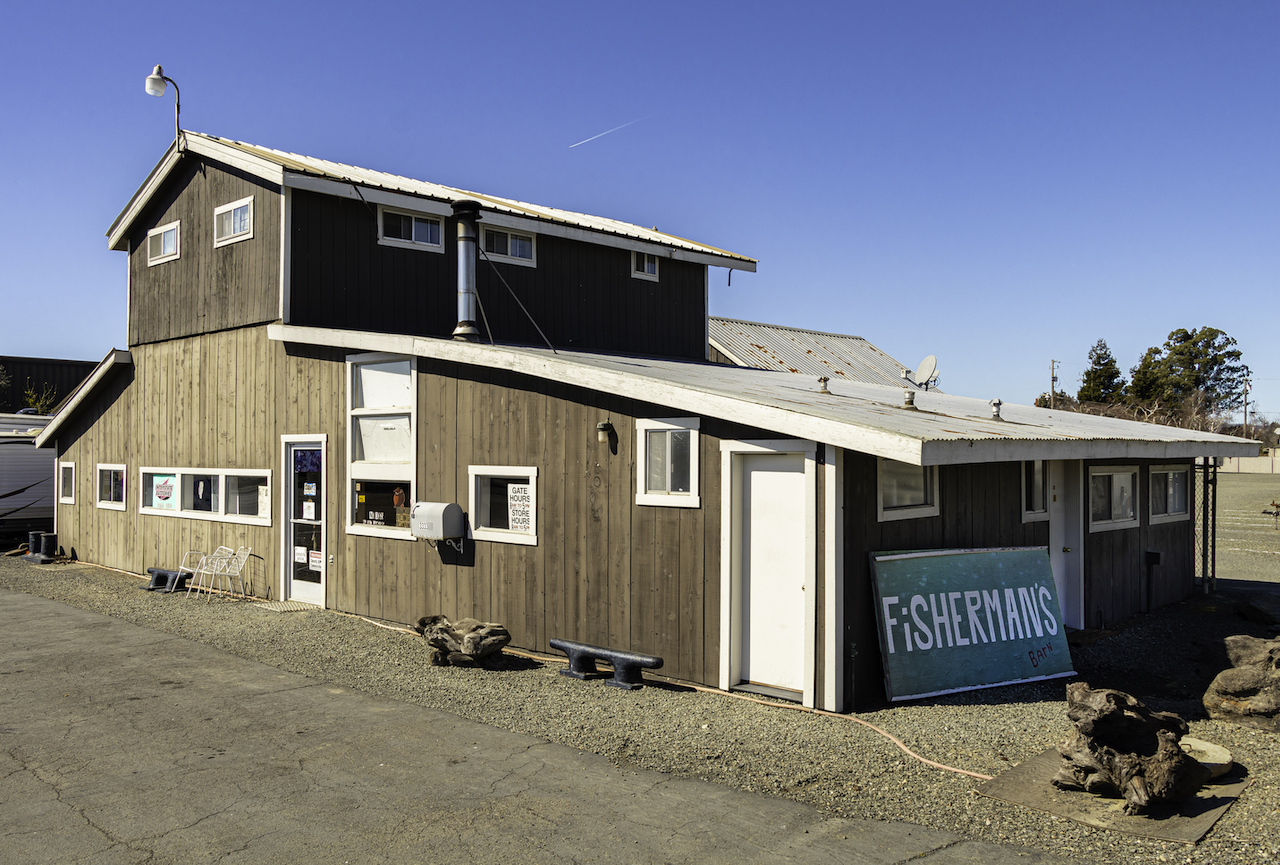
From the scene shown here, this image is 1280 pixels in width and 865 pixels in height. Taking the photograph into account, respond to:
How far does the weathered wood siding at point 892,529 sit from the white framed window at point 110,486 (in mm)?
14641

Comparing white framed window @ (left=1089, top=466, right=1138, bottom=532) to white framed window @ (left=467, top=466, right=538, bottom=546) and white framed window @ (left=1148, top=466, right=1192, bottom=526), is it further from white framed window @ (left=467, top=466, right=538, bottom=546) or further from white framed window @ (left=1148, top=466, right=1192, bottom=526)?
white framed window @ (left=467, top=466, right=538, bottom=546)

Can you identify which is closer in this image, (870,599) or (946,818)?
(946,818)

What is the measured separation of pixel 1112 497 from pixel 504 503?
8304mm

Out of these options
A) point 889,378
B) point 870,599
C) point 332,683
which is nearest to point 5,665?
point 332,683

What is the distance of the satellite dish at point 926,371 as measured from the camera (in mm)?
14812

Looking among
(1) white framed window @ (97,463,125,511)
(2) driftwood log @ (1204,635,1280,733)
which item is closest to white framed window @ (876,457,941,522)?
(2) driftwood log @ (1204,635,1280,733)

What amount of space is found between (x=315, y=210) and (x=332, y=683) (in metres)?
7.41

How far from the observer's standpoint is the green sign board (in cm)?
763

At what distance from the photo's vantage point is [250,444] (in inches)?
528

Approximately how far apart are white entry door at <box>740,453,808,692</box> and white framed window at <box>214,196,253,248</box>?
945 cm

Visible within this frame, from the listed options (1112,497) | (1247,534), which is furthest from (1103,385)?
(1112,497)

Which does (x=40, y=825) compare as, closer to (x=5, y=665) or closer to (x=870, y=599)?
(x=5, y=665)

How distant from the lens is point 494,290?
568 inches

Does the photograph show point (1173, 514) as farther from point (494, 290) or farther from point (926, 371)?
point (494, 290)
